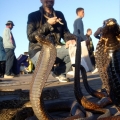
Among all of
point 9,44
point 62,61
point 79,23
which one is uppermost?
point 79,23

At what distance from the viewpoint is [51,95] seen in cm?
374

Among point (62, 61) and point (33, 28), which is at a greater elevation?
point (33, 28)

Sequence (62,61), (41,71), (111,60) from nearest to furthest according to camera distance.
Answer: (41,71), (111,60), (62,61)

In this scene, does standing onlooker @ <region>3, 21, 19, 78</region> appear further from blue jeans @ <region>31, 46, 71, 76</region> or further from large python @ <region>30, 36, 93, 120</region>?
large python @ <region>30, 36, 93, 120</region>

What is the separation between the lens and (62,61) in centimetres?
569

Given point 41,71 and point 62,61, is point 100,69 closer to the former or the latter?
point 41,71

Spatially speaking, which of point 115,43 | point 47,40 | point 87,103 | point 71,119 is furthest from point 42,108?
point 87,103

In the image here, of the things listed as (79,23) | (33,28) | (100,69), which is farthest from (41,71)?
(79,23)

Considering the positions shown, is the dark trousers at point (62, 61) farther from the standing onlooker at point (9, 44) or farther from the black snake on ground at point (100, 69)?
the standing onlooker at point (9, 44)

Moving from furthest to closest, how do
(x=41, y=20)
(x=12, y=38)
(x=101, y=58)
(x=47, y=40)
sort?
(x=12, y=38)
(x=41, y=20)
(x=101, y=58)
(x=47, y=40)

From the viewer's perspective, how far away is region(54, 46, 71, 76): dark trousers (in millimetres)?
5395

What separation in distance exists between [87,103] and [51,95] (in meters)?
1.17

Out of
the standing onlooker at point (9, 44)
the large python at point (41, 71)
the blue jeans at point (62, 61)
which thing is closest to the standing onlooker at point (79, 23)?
the blue jeans at point (62, 61)

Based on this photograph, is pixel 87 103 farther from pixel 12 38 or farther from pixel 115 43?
pixel 12 38
